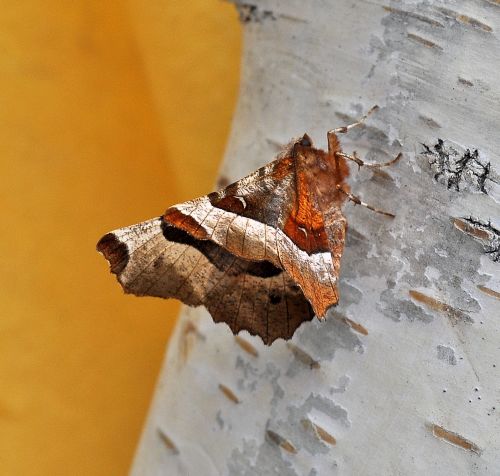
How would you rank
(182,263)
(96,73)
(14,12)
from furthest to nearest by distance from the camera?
(96,73) < (14,12) < (182,263)

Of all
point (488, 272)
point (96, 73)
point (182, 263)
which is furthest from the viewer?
point (96, 73)

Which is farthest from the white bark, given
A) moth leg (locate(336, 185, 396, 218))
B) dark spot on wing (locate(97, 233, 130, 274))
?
dark spot on wing (locate(97, 233, 130, 274))

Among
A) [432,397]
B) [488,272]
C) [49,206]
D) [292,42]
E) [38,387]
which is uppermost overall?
[292,42]

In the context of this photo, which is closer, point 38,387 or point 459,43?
point 459,43

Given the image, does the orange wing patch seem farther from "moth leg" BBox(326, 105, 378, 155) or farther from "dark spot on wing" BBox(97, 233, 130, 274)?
"dark spot on wing" BBox(97, 233, 130, 274)

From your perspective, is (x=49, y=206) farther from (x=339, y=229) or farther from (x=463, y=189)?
(x=463, y=189)

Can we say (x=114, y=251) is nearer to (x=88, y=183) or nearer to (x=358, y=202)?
(x=358, y=202)

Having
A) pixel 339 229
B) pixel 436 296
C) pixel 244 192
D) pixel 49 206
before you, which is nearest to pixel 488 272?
pixel 436 296
